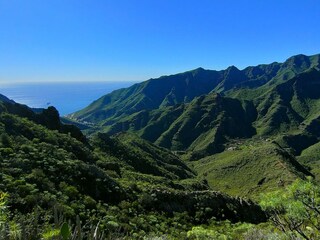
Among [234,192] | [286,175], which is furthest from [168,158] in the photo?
[286,175]

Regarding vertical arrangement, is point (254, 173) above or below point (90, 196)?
below

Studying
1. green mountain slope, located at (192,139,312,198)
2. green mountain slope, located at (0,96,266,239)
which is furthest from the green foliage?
green mountain slope, located at (192,139,312,198)

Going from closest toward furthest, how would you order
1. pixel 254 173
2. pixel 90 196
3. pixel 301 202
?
1. pixel 301 202
2. pixel 90 196
3. pixel 254 173

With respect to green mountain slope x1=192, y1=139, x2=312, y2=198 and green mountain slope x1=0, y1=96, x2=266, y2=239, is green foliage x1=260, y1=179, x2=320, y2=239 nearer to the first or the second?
green mountain slope x1=0, y1=96, x2=266, y2=239

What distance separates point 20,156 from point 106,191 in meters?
10.1

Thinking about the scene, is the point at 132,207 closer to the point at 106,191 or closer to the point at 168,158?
the point at 106,191

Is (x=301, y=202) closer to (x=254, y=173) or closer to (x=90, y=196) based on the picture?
(x=90, y=196)

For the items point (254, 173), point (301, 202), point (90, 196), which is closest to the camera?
point (301, 202)

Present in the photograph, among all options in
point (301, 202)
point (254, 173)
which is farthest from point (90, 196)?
point (254, 173)

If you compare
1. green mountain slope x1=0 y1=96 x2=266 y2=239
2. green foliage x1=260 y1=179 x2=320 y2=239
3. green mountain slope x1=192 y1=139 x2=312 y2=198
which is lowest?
green mountain slope x1=192 y1=139 x2=312 y2=198

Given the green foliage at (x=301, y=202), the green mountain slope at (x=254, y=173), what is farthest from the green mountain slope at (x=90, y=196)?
the green mountain slope at (x=254, y=173)

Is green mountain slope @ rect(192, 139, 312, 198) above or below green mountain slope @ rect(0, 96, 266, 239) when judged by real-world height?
below

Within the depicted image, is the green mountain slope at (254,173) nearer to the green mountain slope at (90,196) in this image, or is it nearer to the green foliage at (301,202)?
the green mountain slope at (90,196)

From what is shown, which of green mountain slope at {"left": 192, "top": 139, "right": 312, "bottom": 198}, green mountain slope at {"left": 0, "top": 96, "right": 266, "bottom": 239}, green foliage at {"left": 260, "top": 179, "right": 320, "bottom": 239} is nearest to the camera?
green foliage at {"left": 260, "top": 179, "right": 320, "bottom": 239}
